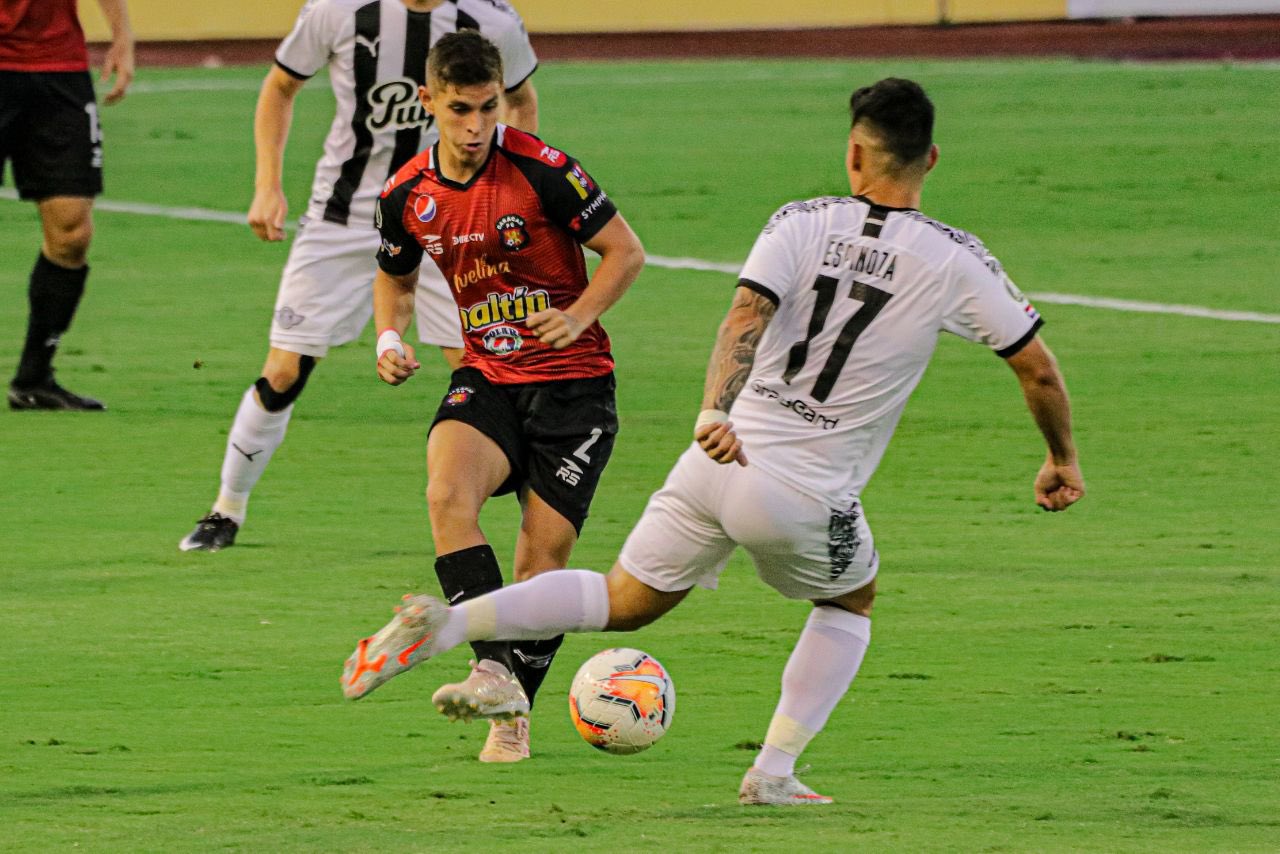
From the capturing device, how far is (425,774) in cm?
618

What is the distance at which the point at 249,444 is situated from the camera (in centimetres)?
904

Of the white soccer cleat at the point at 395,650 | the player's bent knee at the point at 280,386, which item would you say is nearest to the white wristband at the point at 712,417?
the white soccer cleat at the point at 395,650

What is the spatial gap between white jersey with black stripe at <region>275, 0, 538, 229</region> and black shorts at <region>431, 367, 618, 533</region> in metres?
2.05

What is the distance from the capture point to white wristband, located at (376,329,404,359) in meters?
6.51

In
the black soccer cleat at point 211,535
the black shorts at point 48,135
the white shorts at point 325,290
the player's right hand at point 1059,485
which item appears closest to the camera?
the player's right hand at point 1059,485

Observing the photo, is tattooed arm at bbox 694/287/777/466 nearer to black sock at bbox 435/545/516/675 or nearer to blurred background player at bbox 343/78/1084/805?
blurred background player at bbox 343/78/1084/805

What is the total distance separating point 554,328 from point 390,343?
0.51m

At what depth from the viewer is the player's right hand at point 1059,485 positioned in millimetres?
5859

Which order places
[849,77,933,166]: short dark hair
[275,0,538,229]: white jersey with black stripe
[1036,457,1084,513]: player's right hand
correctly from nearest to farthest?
1. [849,77,933,166]: short dark hair
2. [1036,457,1084,513]: player's right hand
3. [275,0,538,229]: white jersey with black stripe

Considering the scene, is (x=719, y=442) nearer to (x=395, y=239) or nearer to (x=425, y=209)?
(x=425, y=209)

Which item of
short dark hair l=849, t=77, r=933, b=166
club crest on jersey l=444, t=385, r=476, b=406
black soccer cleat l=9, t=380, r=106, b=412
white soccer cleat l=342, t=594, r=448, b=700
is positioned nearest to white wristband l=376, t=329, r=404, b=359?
club crest on jersey l=444, t=385, r=476, b=406

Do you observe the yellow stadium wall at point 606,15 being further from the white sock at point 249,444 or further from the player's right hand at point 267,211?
the player's right hand at point 267,211

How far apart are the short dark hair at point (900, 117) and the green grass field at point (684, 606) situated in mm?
1611

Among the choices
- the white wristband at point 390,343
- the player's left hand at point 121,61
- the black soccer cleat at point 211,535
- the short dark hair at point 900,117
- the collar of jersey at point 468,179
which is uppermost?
the short dark hair at point 900,117
